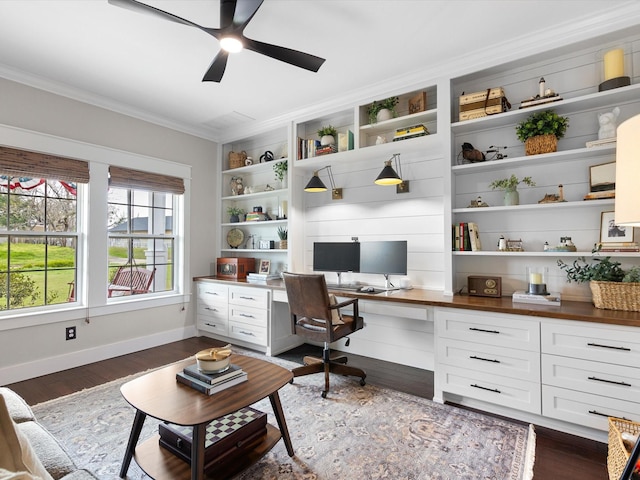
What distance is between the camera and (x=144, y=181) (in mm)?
3846

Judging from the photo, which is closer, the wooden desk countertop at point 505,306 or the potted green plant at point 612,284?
the wooden desk countertop at point 505,306

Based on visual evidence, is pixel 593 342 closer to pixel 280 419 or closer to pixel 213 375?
pixel 280 419

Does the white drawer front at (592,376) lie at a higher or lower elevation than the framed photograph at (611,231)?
lower

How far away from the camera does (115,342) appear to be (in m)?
3.57

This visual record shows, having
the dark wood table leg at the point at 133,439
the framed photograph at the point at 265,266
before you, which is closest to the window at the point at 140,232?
the framed photograph at the point at 265,266

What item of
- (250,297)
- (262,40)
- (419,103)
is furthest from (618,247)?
(250,297)

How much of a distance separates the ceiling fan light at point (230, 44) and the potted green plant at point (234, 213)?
263cm

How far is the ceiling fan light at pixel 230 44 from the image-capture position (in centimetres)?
203

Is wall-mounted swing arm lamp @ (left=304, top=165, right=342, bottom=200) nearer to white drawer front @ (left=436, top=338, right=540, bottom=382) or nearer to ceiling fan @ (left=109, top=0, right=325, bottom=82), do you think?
ceiling fan @ (left=109, top=0, right=325, bottom=82)

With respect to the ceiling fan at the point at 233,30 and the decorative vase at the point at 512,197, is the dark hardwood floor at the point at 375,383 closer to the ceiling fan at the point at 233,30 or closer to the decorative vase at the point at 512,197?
the decorative vase at the point at 512,197

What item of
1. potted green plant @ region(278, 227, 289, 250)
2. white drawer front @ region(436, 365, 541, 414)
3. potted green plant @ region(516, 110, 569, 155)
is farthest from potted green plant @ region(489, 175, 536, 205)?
potted green plant @ region(278, 227, 289, 250)

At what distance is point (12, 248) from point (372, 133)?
3.53 metres

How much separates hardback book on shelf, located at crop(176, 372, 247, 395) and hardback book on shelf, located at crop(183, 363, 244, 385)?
0.04ft

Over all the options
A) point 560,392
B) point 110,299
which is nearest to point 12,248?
point 110,299
